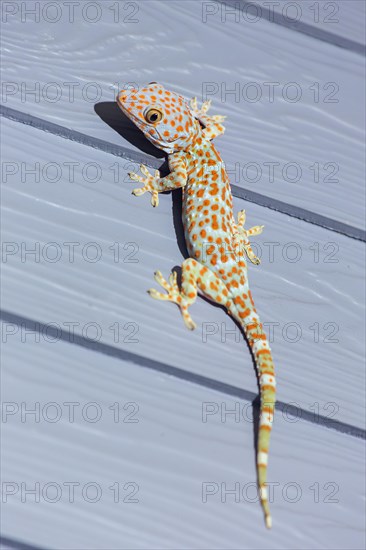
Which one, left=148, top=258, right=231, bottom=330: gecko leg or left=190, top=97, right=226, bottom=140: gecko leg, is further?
left=190, top=97, right=226, bottom=140: gecko leg

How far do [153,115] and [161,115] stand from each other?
0.03 meters

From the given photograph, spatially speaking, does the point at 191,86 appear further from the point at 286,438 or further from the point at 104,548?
the point at 104,548

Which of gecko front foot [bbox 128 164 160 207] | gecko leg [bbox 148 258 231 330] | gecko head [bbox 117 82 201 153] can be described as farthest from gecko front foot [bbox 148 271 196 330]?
gecko head [bbox 117 82 201 153]

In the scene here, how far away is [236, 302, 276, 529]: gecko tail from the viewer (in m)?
1.78

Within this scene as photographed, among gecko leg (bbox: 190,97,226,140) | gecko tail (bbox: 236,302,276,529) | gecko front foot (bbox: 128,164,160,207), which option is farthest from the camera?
gecko leg (bbox: 190,97,226,140)

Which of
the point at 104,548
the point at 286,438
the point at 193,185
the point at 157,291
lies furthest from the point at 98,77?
the point at 104,548

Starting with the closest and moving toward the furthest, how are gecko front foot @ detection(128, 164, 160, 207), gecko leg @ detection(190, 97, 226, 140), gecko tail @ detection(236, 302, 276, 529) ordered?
gecko tail @ detection(236, 302, 276, 529) < gecko front foot @ detection(128, 164, 160, 207) < gecko leg @ detection(190, 97, 226, 140)

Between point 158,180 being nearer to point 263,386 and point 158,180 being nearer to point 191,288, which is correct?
point 191,288

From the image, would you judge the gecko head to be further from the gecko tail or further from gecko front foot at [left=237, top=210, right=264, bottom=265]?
the gecko tail

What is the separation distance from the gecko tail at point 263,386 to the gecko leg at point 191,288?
2.6 inches

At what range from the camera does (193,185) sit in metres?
2.01

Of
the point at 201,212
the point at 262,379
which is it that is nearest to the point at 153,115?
the point at 201,212

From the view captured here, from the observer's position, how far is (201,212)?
6.40 feet

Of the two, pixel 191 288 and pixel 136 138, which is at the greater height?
pixel 136 138
